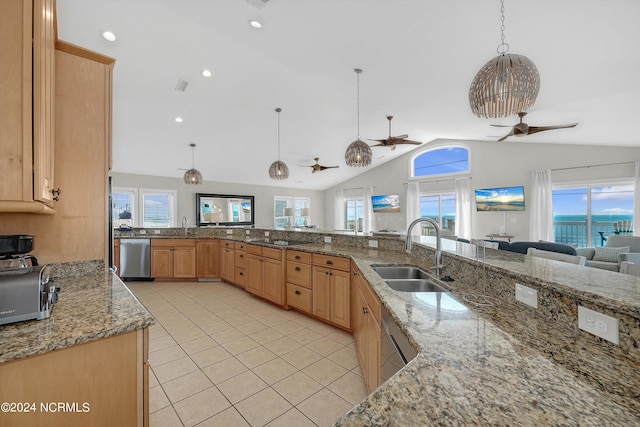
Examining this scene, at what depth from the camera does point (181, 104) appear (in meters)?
4.55

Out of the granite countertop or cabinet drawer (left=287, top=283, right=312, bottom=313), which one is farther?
cabinet drawer (left=287, top=283, right=312, bottom=313)

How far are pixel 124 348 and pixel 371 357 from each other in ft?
4.36

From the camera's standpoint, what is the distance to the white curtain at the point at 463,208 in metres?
7.32

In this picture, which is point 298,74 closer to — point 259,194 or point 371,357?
point 371,357

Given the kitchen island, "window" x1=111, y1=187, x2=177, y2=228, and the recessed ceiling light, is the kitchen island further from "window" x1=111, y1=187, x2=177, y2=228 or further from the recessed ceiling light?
"window" x1=111, y1=187, x2=177, y2=228

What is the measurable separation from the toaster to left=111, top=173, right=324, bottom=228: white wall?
5.67 metres

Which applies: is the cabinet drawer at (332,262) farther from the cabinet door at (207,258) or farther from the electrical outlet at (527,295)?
the cabinet door at (207,258)

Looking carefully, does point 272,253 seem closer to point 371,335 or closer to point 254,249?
point 254,249

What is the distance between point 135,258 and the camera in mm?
4863

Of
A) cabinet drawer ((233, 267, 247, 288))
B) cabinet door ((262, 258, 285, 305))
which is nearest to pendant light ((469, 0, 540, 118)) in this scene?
cabinet door ((262, 258, 285, 305))

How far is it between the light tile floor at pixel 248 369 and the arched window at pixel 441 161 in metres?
6.65

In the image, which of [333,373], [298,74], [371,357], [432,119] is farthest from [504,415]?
[432,119]

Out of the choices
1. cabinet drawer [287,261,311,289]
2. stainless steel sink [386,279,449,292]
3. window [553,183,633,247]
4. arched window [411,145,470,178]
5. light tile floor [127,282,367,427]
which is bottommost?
light tile floor [127,282,367,427]

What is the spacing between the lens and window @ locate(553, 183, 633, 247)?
5539 mm
